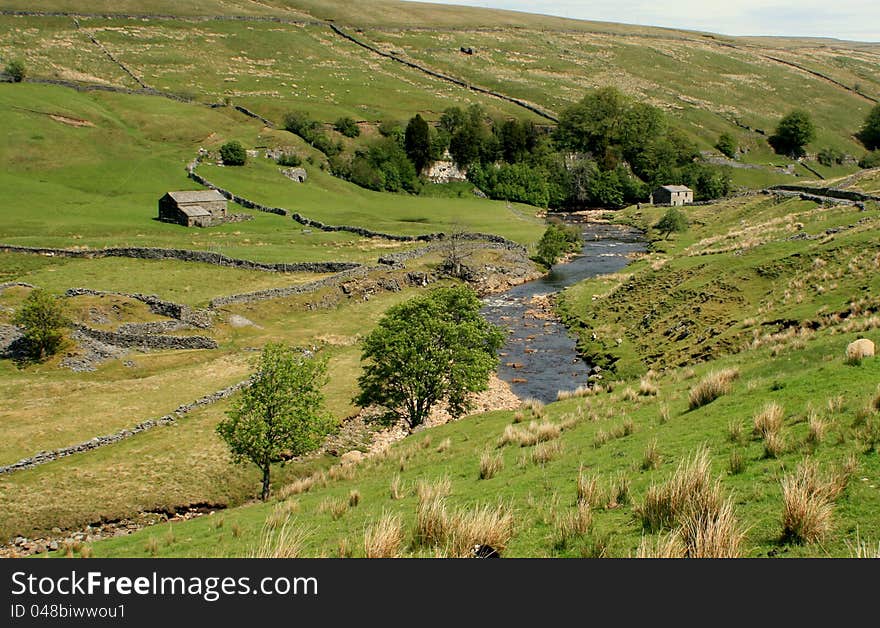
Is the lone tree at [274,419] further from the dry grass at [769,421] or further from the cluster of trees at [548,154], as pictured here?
the cluster of trees at [548,154]

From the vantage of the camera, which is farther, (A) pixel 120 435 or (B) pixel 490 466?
(A) pixel 120 435

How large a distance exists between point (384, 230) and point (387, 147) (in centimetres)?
5253

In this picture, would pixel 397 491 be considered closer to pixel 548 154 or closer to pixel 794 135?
pixel 548 154

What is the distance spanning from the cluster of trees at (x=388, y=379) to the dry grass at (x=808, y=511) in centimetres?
2166

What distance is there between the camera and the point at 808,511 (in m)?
9.08

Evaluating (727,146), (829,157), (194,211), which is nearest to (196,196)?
(194,211)

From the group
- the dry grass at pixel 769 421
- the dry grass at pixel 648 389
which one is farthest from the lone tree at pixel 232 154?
the dry grass at pixel 769 421

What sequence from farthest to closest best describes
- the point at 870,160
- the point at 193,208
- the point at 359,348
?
the point at 870,160, the point at 193,208, the point at 359,348

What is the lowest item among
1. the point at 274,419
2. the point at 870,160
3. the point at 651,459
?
the point at 274,419

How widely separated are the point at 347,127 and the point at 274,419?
125980 mm

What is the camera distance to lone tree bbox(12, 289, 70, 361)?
4425cm

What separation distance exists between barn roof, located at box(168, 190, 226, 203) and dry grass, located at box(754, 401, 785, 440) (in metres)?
88.9

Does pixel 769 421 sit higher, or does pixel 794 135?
pixel 794 135
